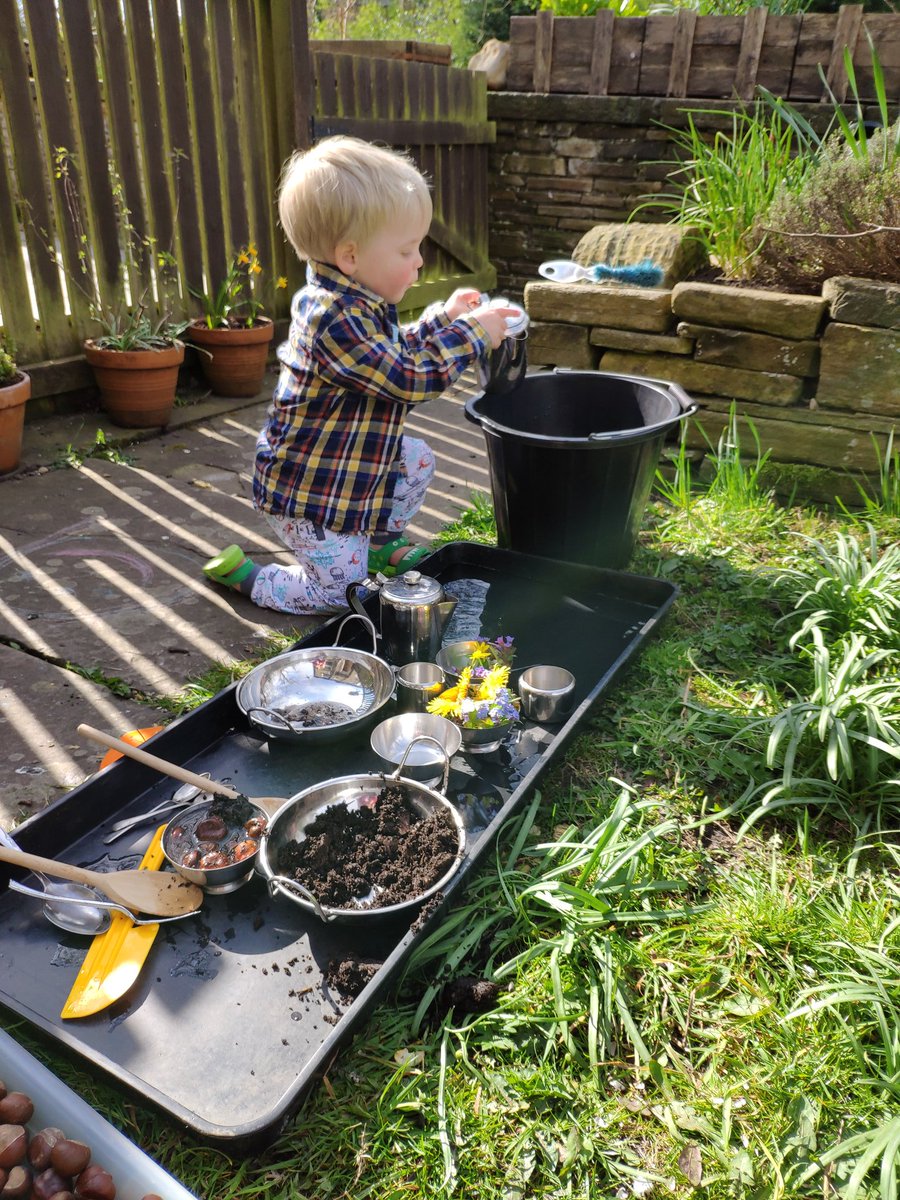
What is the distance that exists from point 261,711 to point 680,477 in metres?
1.95

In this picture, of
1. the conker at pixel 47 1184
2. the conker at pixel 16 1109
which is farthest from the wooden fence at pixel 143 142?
the conker at pixel 47 1184

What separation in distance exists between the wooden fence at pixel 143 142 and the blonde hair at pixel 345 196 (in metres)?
2.27

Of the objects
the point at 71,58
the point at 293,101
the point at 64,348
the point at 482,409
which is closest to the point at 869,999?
the point at 482,409

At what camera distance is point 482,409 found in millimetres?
2871

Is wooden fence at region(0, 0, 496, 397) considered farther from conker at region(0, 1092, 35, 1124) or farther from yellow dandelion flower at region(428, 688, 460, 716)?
conker at region(0, 1092, 35, 1124)

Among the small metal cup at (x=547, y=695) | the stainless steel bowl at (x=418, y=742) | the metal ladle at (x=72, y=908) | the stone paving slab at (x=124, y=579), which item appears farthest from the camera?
the stone paving slab at (x=124, y=579)

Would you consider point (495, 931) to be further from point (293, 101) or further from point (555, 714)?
point (293, 101)

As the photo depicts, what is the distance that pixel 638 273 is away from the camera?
373 centimetres

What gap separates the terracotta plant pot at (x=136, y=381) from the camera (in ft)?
13.6

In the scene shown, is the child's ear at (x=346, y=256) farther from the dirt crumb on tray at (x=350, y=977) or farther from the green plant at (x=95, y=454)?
the green plant at (x=95, y=454)

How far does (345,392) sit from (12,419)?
5.90 feet

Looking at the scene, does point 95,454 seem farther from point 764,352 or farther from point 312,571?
point 764,352

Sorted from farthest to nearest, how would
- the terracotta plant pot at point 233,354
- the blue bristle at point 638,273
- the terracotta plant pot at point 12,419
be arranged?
the terracotta plant pot at point 233,354 < the blue bristle at point 638,273 < the terracotta plant pot at point 12,419

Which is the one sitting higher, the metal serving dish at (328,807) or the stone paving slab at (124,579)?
the metal serving dish at (328,807)
